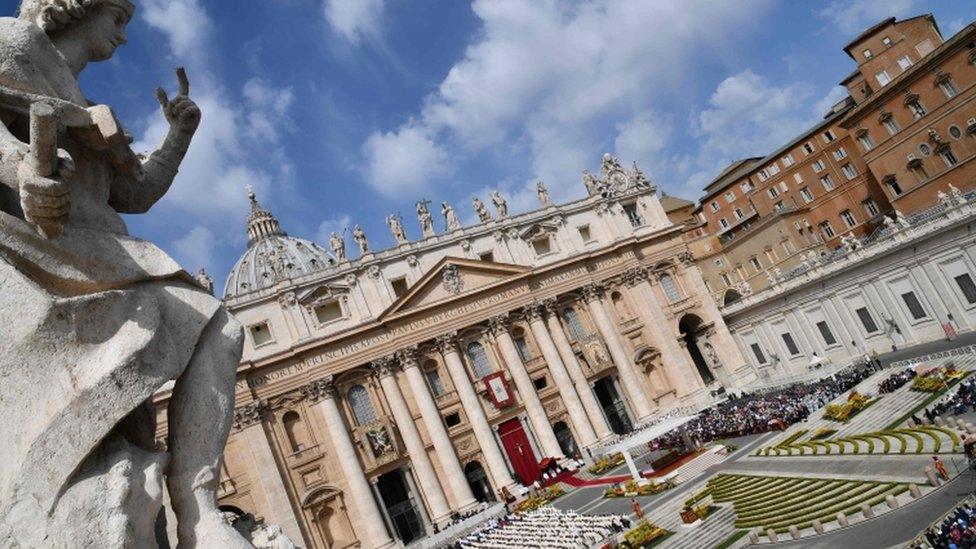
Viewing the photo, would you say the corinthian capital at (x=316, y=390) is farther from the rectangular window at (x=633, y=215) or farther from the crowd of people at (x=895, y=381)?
the crowd of people at (x=895, y=381)

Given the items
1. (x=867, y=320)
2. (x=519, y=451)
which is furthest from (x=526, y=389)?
(x=867, y=320)

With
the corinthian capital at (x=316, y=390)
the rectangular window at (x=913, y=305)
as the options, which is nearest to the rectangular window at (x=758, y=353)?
the rectangular window at (x=913, y=305)

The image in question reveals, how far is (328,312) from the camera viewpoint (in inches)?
1705

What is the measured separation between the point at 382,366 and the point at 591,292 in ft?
53.2

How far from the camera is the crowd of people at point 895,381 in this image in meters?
28.8

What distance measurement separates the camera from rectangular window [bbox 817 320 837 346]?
4456cm

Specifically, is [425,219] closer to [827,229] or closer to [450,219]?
[450,219]

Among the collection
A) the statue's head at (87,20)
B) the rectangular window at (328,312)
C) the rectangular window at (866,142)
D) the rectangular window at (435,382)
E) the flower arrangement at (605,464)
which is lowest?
the flower arrangement at (605,464)

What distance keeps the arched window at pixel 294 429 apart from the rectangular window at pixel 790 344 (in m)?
34.3

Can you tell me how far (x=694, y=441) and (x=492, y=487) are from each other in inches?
535

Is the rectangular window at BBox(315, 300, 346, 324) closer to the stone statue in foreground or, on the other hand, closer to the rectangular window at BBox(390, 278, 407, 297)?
the rectangular window at BBox(390, 278, 407, 297)

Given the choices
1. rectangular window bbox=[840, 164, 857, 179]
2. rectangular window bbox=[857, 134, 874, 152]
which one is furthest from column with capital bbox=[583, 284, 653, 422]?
rectangular window bbox=[840, 164, 857, 179]

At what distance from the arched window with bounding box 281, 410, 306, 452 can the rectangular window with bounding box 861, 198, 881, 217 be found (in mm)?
49058

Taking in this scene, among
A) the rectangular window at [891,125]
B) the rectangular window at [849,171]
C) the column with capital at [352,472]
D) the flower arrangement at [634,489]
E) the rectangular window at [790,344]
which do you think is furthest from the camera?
the rectangular window at [849,171]
